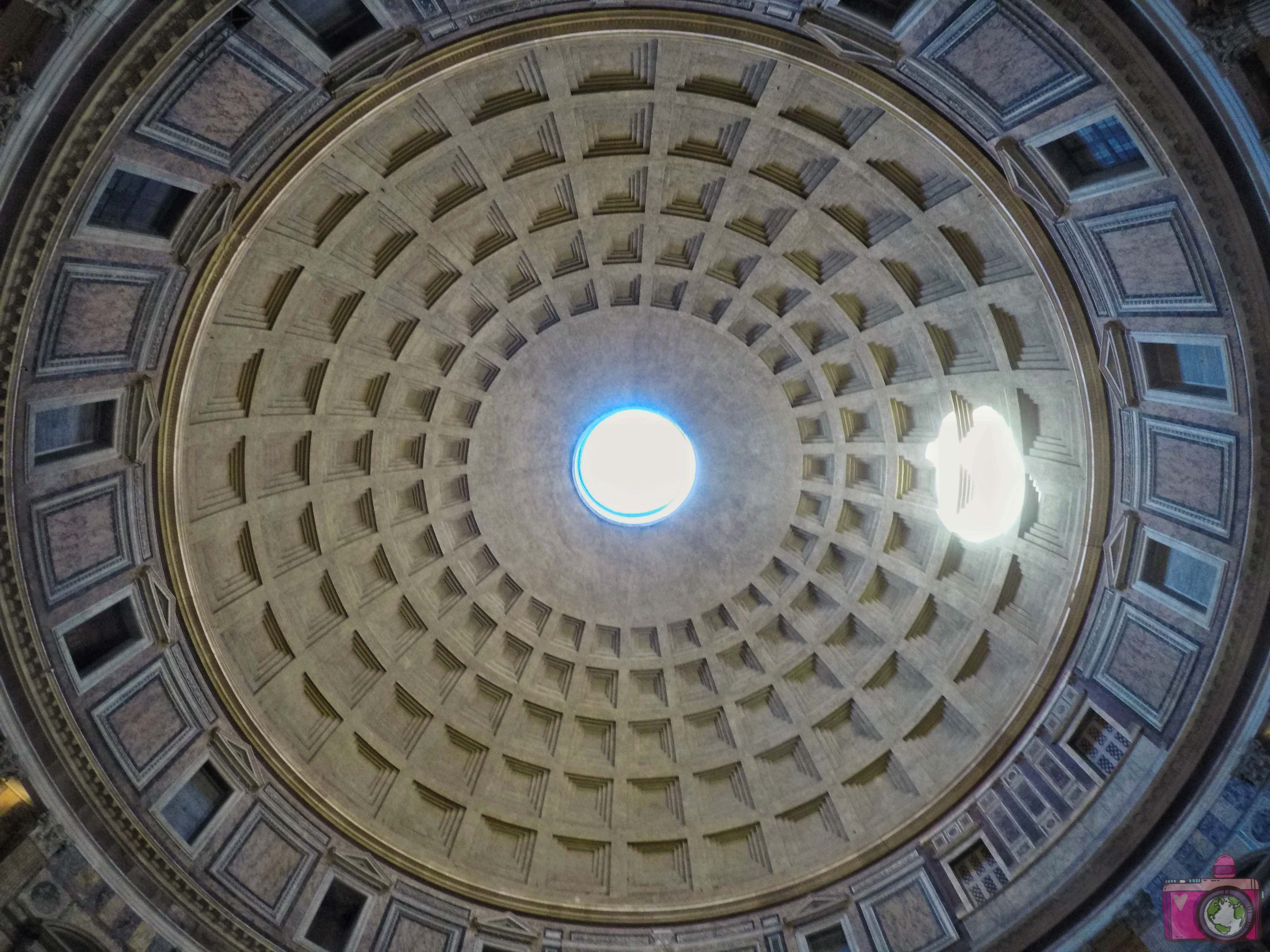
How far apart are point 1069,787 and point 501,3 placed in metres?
21.6

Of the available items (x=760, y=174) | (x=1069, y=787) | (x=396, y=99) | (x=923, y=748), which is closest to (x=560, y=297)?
(x=760, y=174)

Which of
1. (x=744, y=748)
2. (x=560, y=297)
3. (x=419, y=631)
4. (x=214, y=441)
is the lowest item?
(x=744, y=748)

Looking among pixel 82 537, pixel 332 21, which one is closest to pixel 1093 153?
pixel 332 21

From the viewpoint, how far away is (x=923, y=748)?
28.9 meters

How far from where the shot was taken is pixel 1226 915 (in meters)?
18.7

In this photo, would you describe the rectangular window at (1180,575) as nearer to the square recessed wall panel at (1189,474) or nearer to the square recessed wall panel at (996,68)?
the square recessed wall panel at (1189,474)

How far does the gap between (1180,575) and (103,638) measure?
79.3ft

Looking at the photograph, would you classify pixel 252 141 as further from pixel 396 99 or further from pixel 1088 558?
pixel 1088 558

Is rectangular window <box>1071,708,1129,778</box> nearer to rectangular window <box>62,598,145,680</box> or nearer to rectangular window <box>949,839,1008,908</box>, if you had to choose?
rectangular window <box>949,839,1008,908</box>

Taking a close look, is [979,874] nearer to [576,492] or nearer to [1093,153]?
[576,492]

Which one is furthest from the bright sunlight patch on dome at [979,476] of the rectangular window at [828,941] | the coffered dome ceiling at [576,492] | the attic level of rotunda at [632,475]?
the rectangular window at [828,941]

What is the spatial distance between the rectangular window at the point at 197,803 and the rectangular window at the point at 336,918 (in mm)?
3691

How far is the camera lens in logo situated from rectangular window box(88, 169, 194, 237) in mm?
24174

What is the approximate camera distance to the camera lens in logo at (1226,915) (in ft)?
60.2
